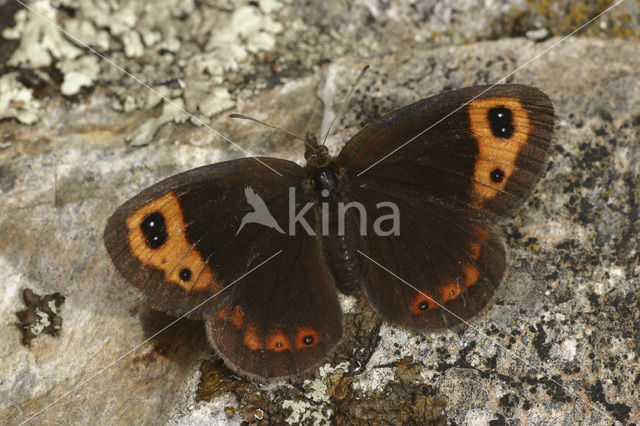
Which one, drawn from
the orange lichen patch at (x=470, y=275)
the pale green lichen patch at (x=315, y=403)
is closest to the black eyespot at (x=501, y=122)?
the orange lichen patch at (x=470, y=275)

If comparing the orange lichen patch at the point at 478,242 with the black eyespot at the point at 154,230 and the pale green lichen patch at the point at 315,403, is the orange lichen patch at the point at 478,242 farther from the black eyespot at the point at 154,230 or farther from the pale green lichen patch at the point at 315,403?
the black eyespot at the point at 154,230

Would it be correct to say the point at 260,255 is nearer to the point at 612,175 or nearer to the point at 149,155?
the point at 149,155

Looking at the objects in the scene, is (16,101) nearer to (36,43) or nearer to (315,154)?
(36,43)

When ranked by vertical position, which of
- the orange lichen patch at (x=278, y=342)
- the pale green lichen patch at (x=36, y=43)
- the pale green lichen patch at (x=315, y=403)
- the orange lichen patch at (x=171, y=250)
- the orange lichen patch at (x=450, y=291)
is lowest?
the pale green lichen patch at (x=315, y=403)

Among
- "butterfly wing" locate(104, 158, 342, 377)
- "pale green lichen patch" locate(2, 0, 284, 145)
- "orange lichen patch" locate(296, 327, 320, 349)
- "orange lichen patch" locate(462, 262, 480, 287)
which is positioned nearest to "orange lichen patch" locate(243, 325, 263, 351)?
"butterfly wing" locate(104, 158, 342, 377)

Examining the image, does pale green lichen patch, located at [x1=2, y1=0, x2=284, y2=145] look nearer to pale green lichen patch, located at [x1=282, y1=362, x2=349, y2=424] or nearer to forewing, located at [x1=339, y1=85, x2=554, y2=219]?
forewing, located at [x1=339, y1=85, x2=554, y2=219]

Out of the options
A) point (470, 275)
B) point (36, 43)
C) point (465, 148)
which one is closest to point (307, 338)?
point (470, 275)
